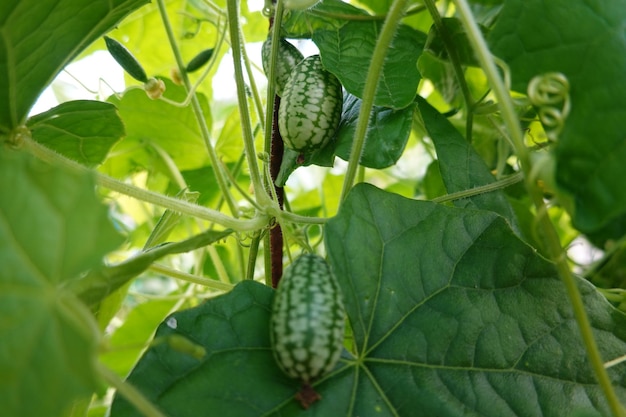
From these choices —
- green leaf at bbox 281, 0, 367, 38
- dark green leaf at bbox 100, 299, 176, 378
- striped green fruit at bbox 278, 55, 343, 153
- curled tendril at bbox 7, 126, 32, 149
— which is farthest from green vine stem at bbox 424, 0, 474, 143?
dark green leaf at bbox 100, 299, 176, 378

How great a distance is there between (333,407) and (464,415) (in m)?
0.19

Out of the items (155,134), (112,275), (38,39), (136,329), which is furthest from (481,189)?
(136,329)

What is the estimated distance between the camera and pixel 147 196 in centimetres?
92

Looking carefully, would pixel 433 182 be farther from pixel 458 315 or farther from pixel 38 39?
pixel 38 39

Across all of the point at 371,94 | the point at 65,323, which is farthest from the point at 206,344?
the point at 371,94

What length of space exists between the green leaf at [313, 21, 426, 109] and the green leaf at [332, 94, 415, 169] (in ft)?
0.11

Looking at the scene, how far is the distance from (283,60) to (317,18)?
172 millimetres

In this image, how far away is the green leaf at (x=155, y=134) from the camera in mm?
1624

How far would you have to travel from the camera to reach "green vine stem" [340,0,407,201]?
2.80ft

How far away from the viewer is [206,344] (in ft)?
2.80

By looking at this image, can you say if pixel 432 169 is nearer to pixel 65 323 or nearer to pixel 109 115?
pixel 109 115

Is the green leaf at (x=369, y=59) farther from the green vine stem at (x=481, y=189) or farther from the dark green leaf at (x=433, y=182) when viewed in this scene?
the dark green leaf at (x=433, y=182)

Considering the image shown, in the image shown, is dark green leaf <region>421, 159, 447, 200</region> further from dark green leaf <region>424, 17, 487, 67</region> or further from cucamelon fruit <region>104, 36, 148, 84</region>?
cucamelon fruit <region>104, 36, 148, 84</region>

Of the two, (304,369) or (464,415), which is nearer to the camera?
(304,369)
